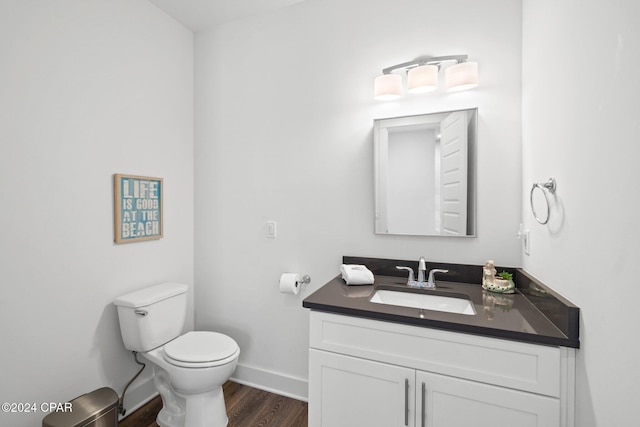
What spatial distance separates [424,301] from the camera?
62.5 inches

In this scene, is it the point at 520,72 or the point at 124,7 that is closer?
the point at 520,72

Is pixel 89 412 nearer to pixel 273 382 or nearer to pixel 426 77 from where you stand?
pixel 273 382

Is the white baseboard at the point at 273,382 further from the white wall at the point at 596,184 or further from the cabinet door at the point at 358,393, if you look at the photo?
the white wall at the point at 596,184

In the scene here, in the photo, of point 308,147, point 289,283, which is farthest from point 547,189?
point 289,283

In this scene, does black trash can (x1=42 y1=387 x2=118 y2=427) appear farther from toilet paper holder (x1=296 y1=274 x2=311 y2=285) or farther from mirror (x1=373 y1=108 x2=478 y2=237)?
mirror (x1=373 y1=108 x2=478 y2=237)

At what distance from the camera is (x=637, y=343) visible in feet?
2.35

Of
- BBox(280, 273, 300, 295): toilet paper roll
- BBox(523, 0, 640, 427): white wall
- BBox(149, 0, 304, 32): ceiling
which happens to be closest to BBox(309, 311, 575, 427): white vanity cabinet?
BBox(523, 0, 640, 427): white wall

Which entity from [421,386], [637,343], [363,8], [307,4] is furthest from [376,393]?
[307,4]

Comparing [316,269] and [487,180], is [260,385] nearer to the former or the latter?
[316,269]

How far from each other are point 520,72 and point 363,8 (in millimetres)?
969

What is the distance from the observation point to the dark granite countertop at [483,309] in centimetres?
105

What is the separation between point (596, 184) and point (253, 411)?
209 centimetres

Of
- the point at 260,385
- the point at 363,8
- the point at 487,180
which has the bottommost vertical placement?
the point at 260,385

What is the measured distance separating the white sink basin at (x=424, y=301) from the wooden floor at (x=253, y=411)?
36.6 inches
